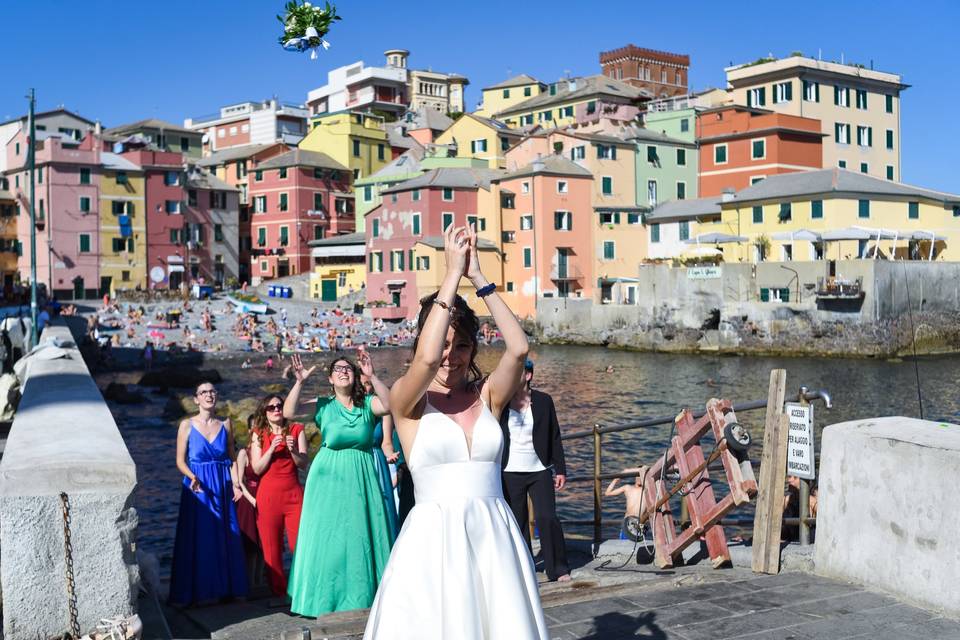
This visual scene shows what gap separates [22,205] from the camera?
65.8m

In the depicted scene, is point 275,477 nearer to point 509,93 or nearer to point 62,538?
point 62,538

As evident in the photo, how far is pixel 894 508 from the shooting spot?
562 centimetres

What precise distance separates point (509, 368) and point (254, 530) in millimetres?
4816

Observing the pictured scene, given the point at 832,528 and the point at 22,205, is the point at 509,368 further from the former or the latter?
the point at 22,205

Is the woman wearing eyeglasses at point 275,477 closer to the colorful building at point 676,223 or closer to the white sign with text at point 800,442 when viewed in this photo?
the white sign with text at point 800,442

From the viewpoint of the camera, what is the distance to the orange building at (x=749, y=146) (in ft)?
199

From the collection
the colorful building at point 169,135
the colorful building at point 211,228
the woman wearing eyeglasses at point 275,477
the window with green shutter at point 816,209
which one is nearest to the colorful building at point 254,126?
the colorful building at point 169,135

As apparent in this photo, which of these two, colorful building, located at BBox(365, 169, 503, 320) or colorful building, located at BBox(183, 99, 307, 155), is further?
A: colorful building, located at BBox(183, 99, 307, 155)

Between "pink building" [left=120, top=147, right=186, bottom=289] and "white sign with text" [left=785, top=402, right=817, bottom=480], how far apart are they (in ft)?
211

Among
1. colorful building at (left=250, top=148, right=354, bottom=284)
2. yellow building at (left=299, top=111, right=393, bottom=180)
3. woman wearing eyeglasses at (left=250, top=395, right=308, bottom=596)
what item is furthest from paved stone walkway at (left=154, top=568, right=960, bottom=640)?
yellow building at (left=299, top=111, right=393, bottom=180)

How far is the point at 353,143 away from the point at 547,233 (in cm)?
2328

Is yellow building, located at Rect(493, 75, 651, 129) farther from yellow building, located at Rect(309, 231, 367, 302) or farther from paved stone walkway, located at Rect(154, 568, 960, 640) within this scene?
paved stone walkway, located at Rect(154, 568, 960, 640)

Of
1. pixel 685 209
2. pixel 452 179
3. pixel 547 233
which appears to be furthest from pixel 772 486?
pixel 452 179

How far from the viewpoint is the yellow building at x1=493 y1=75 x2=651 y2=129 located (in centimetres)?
7462
